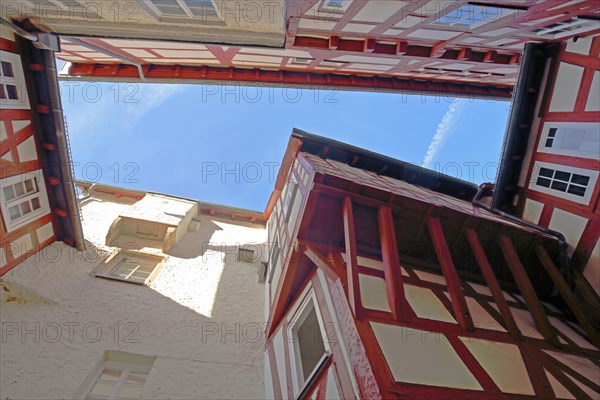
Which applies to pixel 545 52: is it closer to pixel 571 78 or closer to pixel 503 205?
pixel 571 78

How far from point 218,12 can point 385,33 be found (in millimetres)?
4414

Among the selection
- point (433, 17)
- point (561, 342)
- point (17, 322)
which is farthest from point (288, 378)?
point (433, 17)

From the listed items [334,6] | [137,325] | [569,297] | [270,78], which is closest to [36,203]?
[137,325]

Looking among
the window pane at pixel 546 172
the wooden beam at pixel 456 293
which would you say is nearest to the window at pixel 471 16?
the window pane at pixel 546 172

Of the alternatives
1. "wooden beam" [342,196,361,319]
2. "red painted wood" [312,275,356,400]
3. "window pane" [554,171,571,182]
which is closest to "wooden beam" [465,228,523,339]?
"wooden beam" [342,196,361,319]

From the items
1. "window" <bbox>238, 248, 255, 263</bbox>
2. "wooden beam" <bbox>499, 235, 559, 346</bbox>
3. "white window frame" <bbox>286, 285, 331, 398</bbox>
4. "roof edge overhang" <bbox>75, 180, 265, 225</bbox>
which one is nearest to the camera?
"white window frame" <bbox>286, 285, 331, 398</bbox>

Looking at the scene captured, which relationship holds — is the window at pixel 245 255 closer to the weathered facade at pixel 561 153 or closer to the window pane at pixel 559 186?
the weathered facade at pixel 561 153

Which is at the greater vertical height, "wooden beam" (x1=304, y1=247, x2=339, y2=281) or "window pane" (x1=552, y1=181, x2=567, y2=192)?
"window pane" (x1=552, y1=181, x2=567, y2=192)

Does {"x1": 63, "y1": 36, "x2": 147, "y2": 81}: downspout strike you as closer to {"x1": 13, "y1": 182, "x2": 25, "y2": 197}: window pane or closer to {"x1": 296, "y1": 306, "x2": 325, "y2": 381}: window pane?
{"x1": 13, "y1": 182, "x2": 25, "y2": 197}: window pane

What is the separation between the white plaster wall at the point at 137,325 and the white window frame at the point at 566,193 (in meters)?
7.82

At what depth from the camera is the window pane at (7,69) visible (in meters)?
6.07

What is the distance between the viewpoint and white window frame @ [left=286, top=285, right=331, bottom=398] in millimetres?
4036

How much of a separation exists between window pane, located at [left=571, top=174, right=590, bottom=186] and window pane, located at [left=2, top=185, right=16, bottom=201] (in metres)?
12.5

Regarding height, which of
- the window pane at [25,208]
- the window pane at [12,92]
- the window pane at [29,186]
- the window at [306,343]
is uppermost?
the window pane at [12,92]
